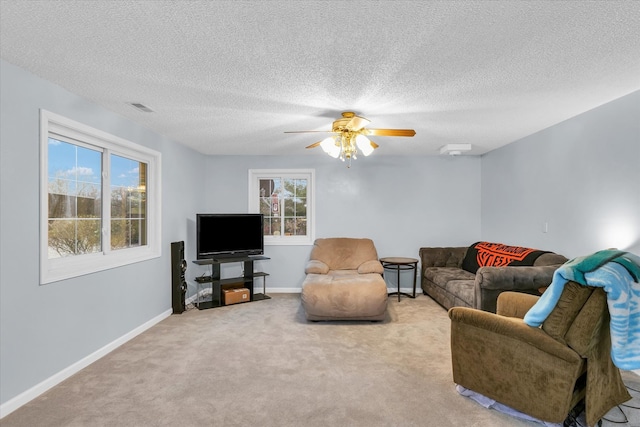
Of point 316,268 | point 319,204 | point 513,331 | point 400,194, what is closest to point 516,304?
point 513,331

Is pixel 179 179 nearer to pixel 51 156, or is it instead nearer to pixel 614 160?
pixel 51 156

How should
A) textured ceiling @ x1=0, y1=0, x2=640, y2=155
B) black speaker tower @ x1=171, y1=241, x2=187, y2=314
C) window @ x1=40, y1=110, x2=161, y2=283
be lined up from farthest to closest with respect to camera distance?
1. black speaker tower @ x1=171, y1=241, x2=187, y2=314
2. window @ x1=40, y1=110, x2=161, y2=283
3. textured ceiling @ x1=0, y1=0, x2=640, y2=155

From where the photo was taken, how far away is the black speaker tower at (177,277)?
4.53m

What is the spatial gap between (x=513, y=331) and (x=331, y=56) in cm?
204

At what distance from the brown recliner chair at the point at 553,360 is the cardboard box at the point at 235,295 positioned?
344 cm

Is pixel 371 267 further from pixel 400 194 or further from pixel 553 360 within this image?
pixel 553 360

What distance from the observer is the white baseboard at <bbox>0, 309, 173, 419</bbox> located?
7.57 feet

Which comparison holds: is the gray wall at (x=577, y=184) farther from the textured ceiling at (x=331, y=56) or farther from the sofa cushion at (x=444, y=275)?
the sofa cushion at (x=444, y=275)

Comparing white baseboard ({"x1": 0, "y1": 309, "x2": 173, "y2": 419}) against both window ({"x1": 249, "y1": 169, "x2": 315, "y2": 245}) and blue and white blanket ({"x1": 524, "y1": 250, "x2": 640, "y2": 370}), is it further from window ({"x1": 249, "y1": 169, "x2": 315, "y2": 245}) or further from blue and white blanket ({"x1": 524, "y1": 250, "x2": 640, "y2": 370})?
blue and white blanket ({"x1": 524, "y1": 250, "x2": 640, "y2": 370})

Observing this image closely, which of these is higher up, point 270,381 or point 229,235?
point 229,235

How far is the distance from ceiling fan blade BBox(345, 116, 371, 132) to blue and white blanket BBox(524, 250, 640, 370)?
6.20 ft

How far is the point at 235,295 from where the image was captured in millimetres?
5059

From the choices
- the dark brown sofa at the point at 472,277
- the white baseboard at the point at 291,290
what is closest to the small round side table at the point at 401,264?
the white baseboard at the point at 291,290

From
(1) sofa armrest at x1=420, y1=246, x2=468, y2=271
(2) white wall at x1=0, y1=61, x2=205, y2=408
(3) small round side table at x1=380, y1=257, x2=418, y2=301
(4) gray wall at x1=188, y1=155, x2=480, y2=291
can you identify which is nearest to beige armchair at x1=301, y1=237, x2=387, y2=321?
(3) small round side table at x1=380, y1=257, x2=418, y2=301
